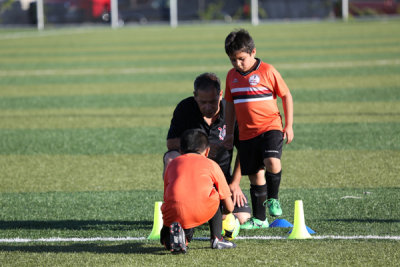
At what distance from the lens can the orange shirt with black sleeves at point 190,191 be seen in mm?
5086

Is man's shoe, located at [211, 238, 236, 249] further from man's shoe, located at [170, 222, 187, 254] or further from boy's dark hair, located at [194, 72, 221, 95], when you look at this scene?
boy's dark hair, located at [194, 72, 221, 95]

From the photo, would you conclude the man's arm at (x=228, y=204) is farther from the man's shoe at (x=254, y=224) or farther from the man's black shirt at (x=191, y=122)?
the man's black shirt at (x=191, y=122)

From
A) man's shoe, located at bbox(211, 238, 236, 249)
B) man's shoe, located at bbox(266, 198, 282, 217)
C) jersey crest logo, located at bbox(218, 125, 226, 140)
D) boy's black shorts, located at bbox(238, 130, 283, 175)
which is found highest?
jersey crest logo, located at bbox(218, 125, 226, 140)

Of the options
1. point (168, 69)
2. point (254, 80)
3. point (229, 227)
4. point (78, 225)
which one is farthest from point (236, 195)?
point (168, 69)

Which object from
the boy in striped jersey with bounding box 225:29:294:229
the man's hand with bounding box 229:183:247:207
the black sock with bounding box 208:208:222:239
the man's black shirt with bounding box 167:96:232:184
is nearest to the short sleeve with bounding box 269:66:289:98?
the boy in striped jersey with bounding box 225:29:294:229

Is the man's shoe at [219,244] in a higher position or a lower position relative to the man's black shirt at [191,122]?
lower

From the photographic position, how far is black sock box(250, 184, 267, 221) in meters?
6.28

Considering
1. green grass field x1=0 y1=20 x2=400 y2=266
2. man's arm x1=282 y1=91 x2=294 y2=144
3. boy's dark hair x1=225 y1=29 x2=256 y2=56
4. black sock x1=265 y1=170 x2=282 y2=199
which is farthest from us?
black sock x1=265 y1=170 x2=282 y2=199

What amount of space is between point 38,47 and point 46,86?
11427 millimetres

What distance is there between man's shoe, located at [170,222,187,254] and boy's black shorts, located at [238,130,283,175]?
135 centimetres

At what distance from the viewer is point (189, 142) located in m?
5.18

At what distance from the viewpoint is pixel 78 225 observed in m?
6.45

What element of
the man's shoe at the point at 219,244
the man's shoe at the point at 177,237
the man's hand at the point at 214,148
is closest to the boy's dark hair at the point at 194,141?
the man's shoe at the point at 177,237

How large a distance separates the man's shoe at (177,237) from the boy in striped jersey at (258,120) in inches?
47.9
